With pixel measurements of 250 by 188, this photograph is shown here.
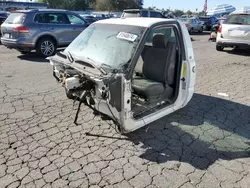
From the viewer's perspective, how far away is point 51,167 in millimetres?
2684

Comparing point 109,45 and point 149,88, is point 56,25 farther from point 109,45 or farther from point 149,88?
point 149,88

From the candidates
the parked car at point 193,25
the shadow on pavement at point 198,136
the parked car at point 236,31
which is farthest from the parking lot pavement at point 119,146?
the parked car at point 193,25

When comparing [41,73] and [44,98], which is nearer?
[44,98]

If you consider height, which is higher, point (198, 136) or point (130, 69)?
point (130, 69)

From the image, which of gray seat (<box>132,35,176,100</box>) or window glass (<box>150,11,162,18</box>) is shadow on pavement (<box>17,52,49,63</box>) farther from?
window glass (<box>150,11,162,18</box>)

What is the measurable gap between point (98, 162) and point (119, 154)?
11.7 inches

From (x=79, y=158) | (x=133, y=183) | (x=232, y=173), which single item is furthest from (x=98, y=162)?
(x=232, y=173)

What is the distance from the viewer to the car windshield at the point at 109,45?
10.4ft

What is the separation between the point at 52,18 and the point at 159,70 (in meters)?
6.76

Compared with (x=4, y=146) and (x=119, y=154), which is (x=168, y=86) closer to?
(x=119, y=154)

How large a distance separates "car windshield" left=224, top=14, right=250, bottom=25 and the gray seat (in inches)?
293

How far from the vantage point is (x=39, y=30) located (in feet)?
27.9

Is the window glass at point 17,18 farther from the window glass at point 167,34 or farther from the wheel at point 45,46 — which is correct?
the window glass at point 167,34

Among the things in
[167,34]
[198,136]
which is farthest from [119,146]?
[167,34]
